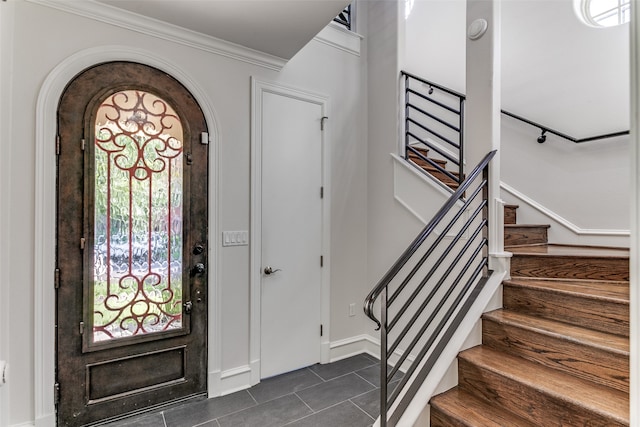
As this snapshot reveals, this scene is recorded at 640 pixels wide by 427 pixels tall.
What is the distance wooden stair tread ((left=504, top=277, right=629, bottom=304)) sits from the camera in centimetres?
162

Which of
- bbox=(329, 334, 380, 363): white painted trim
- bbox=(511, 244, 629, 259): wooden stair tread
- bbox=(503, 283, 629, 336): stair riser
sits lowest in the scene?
bbox=(329, 334, 380, 363): white painted trim

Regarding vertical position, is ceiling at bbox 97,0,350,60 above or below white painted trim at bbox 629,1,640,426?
above

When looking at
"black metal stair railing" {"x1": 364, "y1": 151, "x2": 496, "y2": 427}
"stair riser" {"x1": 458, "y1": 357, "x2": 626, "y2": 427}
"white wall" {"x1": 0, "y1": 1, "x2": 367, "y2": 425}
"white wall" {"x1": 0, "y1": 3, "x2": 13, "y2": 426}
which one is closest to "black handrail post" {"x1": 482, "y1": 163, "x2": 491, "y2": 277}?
"black metal stair railing" {"x1": 364, "y1": 151, "x2": 496, "y2": 427}

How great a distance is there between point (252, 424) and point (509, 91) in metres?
3.56

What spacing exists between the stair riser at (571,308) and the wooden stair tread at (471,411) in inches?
24.1

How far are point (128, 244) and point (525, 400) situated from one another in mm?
2363

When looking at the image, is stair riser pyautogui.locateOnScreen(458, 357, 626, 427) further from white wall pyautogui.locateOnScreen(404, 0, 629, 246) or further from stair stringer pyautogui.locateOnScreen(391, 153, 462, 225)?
white wall pyautogui.locateOnScreen(404, 0, 629, 246)

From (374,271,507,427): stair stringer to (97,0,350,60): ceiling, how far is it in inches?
76.0

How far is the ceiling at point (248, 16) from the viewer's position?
1934 mm

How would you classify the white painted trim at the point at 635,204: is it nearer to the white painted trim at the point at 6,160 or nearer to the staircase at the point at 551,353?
the staircase at the point at 551,353

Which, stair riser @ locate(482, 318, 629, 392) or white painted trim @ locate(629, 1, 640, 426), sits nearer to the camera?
white painted trim @ locate(629, 1, 640, 426)

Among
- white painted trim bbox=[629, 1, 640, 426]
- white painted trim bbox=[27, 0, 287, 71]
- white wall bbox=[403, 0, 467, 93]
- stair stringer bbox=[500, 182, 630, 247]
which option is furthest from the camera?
white wall bbox=[403, 0, 467, 93]

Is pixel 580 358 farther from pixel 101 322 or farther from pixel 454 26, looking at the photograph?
pixel 454 26

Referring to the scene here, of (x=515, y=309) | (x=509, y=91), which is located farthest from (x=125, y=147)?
(x=509, y=91)
